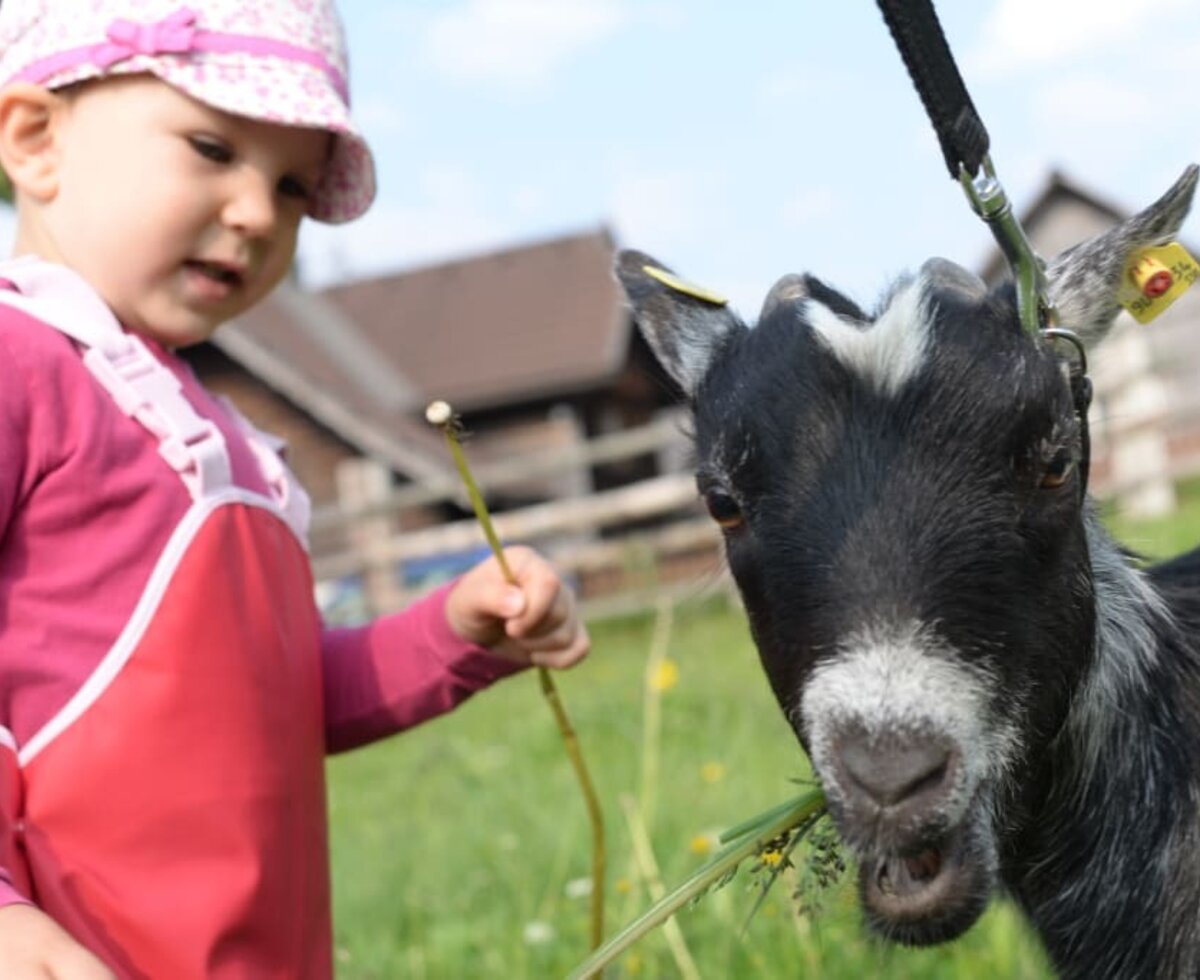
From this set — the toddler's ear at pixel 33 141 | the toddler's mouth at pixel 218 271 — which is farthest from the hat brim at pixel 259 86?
the toddler's mouth at pixel 218 271

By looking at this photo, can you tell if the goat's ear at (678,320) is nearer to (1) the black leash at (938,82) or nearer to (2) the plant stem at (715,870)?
(1) the black leash at (938,82)

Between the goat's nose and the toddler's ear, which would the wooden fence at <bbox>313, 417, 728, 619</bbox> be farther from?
the goat's nose

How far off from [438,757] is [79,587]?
18.1 ft

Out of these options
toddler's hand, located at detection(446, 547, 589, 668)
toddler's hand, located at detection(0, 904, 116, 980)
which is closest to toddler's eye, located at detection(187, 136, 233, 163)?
toddler's hand, located at detection(446, 547, 589, 668)

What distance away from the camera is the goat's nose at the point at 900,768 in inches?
72.2

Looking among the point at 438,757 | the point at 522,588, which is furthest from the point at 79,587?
the point at 438,757

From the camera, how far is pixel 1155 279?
2.37 meters

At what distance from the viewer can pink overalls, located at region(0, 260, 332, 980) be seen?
88.4 inches

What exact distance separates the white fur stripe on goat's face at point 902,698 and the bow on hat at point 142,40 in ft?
4.50

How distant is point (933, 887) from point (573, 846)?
3.09 m

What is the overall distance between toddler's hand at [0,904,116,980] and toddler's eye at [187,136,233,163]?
1.21 metres

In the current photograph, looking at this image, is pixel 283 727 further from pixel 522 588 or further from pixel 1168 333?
pixel 1168 333

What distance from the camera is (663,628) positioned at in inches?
165

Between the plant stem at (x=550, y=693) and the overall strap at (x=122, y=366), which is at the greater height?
the overall strap at (x=122, y=366)
